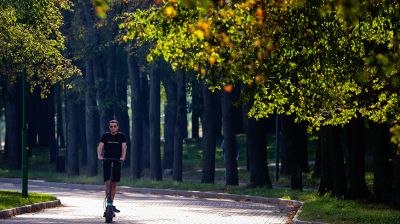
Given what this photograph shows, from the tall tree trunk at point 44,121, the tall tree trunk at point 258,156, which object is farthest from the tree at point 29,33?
the tall tree trunk at point 44,121

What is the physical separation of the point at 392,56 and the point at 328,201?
62.8ft

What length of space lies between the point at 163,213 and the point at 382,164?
6.30 m

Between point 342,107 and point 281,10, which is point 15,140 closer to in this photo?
point 342,107

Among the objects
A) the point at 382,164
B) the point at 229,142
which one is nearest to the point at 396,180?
the point at 382,164

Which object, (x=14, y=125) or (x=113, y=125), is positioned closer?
(x=113, y=125)

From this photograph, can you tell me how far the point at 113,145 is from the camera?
66.8ft

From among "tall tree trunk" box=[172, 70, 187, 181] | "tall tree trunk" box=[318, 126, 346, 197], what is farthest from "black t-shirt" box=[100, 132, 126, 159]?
"tall tree trunk" box=[172, 70, 187, 181]

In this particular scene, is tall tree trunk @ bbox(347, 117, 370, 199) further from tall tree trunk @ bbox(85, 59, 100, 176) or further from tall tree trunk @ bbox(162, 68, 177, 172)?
tall tree trunk @ bbox(162, 68, 177, 172)

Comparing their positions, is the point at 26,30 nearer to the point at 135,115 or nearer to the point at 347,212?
the point at 347,212

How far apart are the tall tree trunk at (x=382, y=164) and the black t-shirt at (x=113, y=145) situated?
855cm

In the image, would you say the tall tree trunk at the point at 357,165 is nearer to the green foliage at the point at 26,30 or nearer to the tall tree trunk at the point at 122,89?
the green foliage at the point at 26,30

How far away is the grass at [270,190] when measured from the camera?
21609 mm

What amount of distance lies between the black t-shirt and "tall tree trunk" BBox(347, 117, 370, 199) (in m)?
9.41

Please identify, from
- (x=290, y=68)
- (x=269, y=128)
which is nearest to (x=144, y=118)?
(x=269, y=128)
